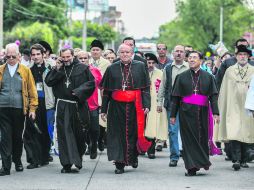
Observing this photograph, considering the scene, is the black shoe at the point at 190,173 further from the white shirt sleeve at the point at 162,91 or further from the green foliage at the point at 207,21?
the green foliage at the point at 207,21

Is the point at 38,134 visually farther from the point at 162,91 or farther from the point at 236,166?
the point at 236,166

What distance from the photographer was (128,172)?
13.3 m

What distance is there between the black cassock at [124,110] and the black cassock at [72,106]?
357mm

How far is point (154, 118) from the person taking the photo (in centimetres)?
1614

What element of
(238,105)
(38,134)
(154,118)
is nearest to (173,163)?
(238,105)

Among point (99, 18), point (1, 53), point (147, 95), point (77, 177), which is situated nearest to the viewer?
point (77, 177)

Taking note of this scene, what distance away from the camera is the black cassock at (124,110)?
521 inches

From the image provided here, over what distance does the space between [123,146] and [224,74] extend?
247cm

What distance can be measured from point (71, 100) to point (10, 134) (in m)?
1.12

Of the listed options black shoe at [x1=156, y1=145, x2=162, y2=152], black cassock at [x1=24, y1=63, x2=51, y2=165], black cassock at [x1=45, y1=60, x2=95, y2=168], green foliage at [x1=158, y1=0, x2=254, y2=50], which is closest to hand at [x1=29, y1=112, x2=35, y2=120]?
black cassock at [x1=45, y1=60, x2=95, y2=168]

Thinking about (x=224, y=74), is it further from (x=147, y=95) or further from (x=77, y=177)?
(x=77, y=177)

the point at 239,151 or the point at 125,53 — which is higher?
the point at 125,53

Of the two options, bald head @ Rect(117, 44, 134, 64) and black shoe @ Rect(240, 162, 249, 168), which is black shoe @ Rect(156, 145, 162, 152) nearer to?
black shoe @ Rect(240, 162, 249, 168)

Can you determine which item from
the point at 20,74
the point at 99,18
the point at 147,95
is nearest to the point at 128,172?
the point at 147,95
